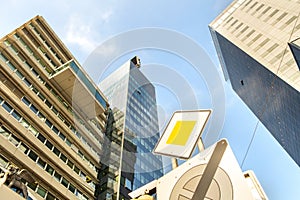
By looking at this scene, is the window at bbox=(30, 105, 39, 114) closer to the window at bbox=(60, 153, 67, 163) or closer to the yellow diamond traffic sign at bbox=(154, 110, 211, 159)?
the window at bbox=(60, 153, 67, 163)

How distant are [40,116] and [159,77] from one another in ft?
66.8

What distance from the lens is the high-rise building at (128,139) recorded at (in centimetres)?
3027

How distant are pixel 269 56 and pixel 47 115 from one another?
34.0 m

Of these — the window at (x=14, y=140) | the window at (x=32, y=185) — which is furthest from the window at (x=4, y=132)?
the window at (x=32, y=185)

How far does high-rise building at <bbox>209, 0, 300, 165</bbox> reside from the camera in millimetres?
34938

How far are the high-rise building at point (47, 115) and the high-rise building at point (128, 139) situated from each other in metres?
3.06

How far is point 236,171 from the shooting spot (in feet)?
6.27

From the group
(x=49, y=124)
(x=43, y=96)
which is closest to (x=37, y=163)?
(x=49, y=124)

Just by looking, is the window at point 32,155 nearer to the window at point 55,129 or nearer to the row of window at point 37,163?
the row of window at point 37,163

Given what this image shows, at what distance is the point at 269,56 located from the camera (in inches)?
1517

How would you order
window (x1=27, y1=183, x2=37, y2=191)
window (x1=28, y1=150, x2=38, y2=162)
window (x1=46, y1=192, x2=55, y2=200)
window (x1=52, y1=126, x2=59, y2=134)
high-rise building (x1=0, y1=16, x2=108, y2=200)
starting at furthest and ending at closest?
window (x1=52, y1=126, x2=59, y2=134)
window (x1=46, y1=192, x2=55, y2=200)
window (x1=28, y1=150, x2=38, y2=162)
high-rise building (x1=0, y1=16, x2=108, y2=200)
window (x1=27, y1=183, x2=37, y2=191)

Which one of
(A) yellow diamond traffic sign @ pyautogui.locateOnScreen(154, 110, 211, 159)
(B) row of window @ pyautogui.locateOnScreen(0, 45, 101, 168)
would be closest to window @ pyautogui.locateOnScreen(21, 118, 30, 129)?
(B) row of window @ pyautogui.locateOnScreen(0, 45, 101, 168)

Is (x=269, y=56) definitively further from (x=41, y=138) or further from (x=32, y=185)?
(x=32, y=185)

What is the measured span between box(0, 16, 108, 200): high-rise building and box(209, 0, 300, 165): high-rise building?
26492 millimetres
